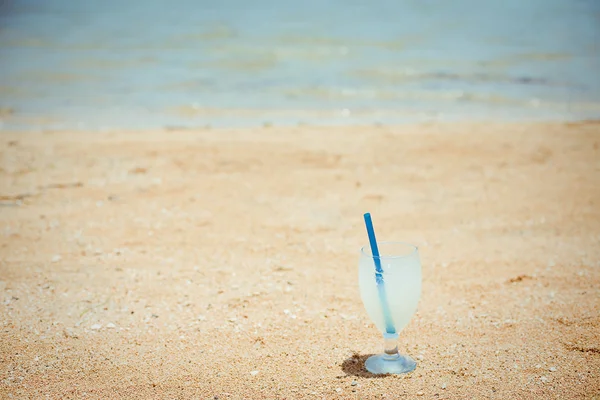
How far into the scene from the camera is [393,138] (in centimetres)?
730

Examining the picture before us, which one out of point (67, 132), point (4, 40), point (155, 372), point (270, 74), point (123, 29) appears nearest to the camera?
point (155, 372)

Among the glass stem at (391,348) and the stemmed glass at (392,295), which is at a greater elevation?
the stemmed glass at (392,295)

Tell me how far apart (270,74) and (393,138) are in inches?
283

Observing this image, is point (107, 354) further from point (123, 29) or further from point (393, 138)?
point (123, 29)

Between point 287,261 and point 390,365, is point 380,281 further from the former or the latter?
point 287,261

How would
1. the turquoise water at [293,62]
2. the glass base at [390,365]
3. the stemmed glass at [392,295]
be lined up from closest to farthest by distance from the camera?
the stemmed glass at [392,295]
the glass base at [390,365]
the turquoise water at [293,62]

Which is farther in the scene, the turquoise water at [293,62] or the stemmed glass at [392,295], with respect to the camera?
the turquoise water at [293,62]

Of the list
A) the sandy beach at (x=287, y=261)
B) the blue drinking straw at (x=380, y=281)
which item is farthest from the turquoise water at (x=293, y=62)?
the blue drinking straw at (x=380, y=281)

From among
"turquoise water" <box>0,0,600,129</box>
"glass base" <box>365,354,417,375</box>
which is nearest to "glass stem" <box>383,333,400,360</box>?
"glass base" <box>365,354,417,375</box>

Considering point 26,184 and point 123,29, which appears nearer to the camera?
point 26,184

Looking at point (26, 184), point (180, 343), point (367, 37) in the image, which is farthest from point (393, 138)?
point (367, 37)

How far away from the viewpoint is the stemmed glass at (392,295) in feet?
8.64

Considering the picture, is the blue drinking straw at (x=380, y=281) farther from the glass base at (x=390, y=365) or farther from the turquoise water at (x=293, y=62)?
the turquoise water at (x=293, y=62)

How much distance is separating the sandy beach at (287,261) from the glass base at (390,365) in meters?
0.04
